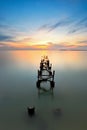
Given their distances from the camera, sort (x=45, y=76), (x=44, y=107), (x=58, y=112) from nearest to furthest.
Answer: (x=58, y=112) < (x=44, y=107) < (x=45, y=76)

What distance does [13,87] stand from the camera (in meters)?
23.1

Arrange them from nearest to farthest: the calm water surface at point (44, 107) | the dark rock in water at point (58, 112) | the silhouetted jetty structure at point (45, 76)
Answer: the calm water surface at point (44, 107), the dark rock in water at point (58, 112), the silhouetted jetty structure at point (45, 76)

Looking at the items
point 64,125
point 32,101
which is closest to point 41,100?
point 32,101

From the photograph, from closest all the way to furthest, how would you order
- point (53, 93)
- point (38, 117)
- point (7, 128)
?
point (7, 128), point (38, 117), point (53, 93)

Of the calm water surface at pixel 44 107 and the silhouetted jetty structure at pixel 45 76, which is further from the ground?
the silhouetted jetty structure at pixel 45 76

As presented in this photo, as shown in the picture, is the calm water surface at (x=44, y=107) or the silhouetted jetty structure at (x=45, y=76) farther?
the silhouetted jetty structure at (x=45, y=76)

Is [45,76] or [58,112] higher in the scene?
[45,76]

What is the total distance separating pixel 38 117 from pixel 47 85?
10.0 meters

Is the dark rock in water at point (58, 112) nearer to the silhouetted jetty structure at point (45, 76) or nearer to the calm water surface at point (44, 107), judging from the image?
the calm water surface at point (44, 107)

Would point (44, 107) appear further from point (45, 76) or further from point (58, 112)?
point (45, 76)

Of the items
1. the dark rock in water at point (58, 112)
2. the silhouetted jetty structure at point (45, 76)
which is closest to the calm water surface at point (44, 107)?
the dark rock in water at point (58, 112)

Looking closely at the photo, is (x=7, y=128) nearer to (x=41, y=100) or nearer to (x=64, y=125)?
(x=64, y=125)

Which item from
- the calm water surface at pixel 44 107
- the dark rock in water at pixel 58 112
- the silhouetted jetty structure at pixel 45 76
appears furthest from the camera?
the silhouetted jetty structure at pixel 45 76

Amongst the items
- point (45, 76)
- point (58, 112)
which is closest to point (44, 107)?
point (58, 112)
